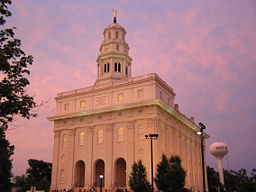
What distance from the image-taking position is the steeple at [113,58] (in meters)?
55.2

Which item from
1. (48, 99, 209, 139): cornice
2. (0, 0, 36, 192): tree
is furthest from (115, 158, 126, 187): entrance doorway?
(0, 0, 36, 192): tree

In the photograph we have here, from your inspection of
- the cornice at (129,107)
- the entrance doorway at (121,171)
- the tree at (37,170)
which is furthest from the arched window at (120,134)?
the tree at (37,170)

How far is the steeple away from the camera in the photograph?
5516 centimetres

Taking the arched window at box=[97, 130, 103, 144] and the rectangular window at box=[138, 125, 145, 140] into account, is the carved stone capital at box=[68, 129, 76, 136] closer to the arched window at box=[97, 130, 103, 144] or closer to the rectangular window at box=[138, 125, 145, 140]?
the arched window at box=[97, 130, 103, 144]

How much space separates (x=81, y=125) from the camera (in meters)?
50.9

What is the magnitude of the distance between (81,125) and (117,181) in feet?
35.9

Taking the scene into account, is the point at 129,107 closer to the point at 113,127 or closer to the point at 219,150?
the point at 113,127

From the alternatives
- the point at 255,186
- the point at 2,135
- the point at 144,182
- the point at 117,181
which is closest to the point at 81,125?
the point at 117,181

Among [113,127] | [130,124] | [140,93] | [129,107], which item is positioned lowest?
[113,127]

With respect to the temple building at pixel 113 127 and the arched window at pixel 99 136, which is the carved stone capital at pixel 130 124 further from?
the arched window at pixel 99 136

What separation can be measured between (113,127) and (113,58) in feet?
47.9

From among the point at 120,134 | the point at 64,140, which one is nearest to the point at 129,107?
the point at 120,134

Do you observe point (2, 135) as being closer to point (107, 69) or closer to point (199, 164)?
point (107, 69)

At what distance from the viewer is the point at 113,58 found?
56.2m
